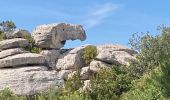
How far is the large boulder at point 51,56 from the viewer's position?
2430 inches

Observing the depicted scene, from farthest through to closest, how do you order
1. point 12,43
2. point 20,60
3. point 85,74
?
point 12,43, point 85,74, point 20,60

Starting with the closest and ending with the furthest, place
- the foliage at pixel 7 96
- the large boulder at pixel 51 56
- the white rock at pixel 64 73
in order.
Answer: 1. the foliage at pixel 7 96
2. the white rock at pixel 64 73
3. the large boulder at pixel 51 56

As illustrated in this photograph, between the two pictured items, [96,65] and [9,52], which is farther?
[9,52]

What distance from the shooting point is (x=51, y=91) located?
5084cm

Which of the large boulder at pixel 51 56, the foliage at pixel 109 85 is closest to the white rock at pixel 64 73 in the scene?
the large boulder at pixel 51 56

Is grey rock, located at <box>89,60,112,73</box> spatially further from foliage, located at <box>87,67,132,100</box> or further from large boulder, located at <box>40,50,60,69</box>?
large boulder, located at <box>40,50,60,69</box>

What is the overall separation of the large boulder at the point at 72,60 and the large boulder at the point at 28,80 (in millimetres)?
2641

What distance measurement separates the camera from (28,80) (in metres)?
57.0

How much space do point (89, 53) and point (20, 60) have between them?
7.03 m

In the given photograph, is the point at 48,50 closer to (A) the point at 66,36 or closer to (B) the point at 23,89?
(A) the point at 66,36

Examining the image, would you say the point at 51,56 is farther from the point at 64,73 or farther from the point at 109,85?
the point at 109,85

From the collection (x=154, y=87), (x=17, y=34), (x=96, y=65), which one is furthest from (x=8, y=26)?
(x=154, y=87)

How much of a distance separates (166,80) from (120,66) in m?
25.1

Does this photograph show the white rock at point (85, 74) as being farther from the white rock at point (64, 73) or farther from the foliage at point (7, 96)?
the foliage at point (7, 96)
